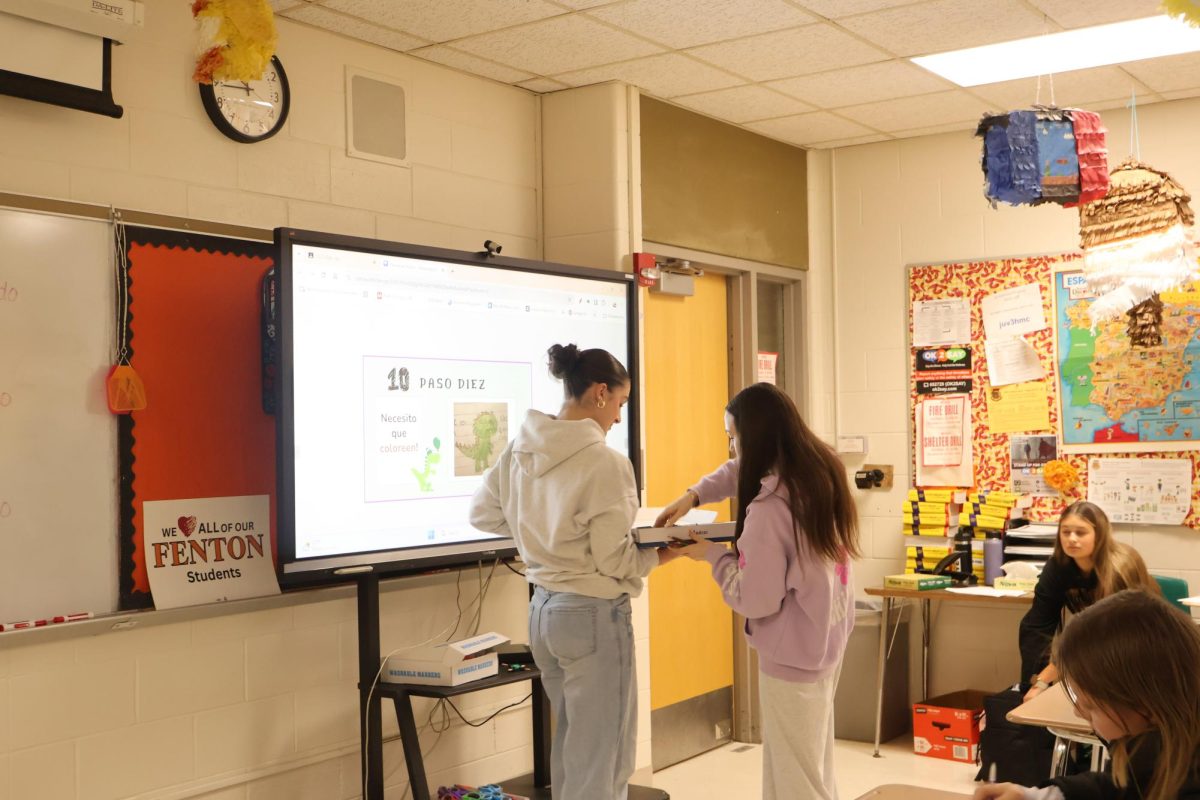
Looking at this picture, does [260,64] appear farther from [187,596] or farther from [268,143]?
[187,596]

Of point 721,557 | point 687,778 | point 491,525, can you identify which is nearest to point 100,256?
point 491,525

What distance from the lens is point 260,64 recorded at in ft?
9.07

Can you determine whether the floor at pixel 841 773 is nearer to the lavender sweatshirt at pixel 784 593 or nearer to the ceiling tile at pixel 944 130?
the lavender sweatshirt at pixel 784 593

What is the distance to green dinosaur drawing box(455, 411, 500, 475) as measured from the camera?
386 centimetres

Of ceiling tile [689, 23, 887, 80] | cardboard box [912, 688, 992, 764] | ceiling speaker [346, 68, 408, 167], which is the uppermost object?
ceiling tile [689, 23, 887, 80]

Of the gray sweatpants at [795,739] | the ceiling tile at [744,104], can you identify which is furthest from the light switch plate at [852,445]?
the gray sweatpants at [795,739]

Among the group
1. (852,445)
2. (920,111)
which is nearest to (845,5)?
(920,111)

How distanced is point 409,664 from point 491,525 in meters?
0.48

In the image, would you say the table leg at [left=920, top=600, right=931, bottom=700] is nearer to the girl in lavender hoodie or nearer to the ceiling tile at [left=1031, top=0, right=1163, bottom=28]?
the girl in lavender hoodie

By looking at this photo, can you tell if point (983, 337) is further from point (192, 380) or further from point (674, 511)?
point (192, 380)

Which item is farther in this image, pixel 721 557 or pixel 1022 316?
pixel 1022 316

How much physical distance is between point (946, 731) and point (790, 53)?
289cm

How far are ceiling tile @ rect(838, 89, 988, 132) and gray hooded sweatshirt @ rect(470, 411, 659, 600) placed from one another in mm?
2581

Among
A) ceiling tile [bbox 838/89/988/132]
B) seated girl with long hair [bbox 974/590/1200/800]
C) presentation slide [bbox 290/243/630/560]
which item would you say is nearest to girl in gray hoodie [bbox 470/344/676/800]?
presentation slide [bbox 290/243/630/560]
